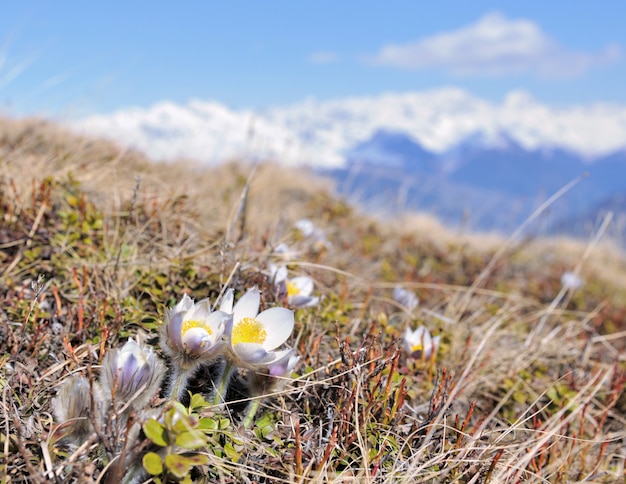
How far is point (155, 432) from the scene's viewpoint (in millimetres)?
1338

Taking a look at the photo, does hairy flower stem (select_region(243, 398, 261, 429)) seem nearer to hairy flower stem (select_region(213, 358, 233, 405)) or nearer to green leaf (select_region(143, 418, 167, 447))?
hairy flower stem (select_region(213, 358, 233, 405))

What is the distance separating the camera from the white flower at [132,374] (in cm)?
144

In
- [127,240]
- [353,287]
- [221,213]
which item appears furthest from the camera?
[221,213]

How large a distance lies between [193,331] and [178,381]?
207mm

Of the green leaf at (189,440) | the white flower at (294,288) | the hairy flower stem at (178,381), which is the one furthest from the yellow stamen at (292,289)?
the green leaf at (189,440)

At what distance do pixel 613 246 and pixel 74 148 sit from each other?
11053 mm

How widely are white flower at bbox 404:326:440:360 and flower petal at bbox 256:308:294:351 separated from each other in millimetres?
819

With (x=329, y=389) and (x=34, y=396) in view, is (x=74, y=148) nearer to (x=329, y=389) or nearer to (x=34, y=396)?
(x=34, y=396)

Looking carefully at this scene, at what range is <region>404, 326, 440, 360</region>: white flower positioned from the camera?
2367 millimetres

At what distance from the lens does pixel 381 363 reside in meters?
1.83

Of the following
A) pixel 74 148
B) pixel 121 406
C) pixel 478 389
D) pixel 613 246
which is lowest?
pixel 613 246

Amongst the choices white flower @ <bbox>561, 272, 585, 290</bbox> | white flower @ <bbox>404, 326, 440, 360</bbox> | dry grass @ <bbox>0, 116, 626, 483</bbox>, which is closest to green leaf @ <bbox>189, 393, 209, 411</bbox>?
dry grass @ <bbox>0, 116, 626, 483</bbox>

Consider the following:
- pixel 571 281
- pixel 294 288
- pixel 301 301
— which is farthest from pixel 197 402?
pixel 571 281

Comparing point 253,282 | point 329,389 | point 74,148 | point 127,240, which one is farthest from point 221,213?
point 329,389
